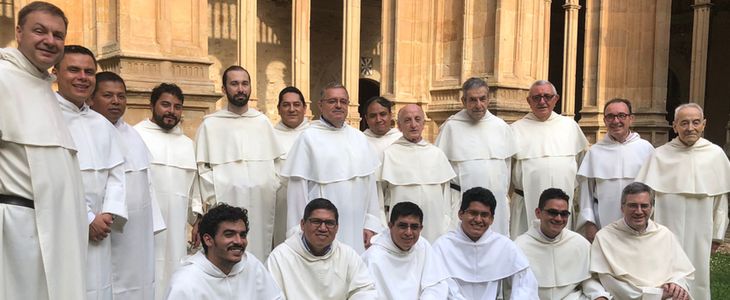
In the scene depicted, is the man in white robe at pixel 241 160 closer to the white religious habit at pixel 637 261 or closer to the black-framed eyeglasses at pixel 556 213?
the black-framed eyeglasses at pixel 556 213

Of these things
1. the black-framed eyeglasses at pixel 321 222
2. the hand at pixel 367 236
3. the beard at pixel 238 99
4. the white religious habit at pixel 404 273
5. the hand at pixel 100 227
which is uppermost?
the beard at pixel 238 99

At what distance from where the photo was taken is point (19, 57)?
10.2 feet

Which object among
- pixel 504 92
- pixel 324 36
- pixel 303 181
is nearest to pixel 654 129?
pixel 504 92

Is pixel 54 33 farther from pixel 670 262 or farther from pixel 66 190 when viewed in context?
pixel 670 262

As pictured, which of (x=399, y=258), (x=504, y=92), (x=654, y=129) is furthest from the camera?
(x=654, y=129)

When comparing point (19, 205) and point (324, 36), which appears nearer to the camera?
point (19, 205)

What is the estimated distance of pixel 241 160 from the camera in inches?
225

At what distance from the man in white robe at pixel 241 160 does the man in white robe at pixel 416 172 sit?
1.05 m

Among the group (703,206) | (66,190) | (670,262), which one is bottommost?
(670,262)

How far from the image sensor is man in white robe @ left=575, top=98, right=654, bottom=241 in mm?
6234

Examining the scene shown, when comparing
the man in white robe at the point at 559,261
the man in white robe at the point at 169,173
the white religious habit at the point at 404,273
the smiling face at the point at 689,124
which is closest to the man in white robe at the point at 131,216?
the man in white robe at the point at 169,173

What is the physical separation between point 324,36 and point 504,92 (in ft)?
23.0

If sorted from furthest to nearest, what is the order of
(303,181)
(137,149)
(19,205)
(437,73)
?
(437,73) < (303,181) < (137,149) < (19,205)

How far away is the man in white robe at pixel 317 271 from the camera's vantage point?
14.6ft
